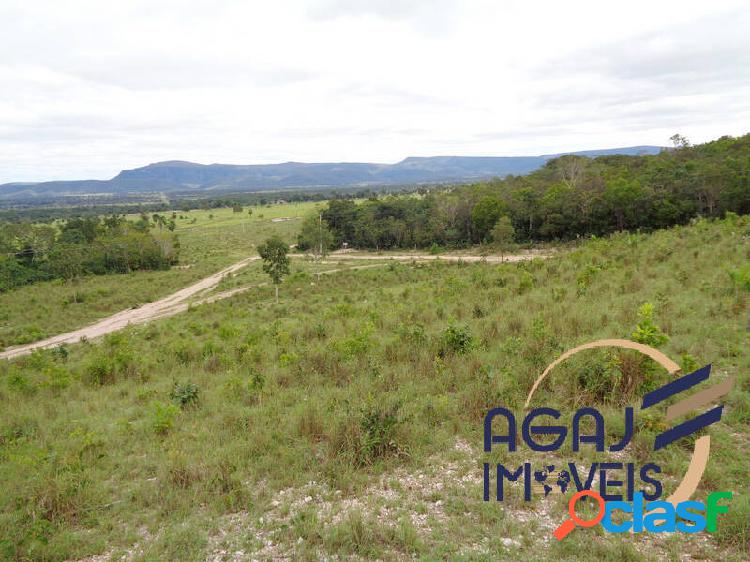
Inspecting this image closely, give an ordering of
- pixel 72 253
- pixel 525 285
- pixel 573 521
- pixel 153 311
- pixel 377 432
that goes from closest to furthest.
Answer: pixel 573 521
pixel 377 432
pixel 525 285
pixel 153 311
pixel 72 253

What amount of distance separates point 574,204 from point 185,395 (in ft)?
167

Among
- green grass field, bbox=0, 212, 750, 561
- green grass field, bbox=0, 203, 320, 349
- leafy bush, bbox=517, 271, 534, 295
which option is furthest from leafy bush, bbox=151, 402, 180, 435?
green grass field, bbox=0, 203, 320, 349

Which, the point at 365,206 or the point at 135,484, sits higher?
the point at 365,206

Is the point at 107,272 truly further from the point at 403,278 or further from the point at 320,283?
the point at 403,278

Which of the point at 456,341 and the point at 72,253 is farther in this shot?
the point at 72,253

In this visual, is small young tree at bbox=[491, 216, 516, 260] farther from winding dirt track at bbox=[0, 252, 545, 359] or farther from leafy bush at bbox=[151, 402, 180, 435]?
leafy bush at bbox=[151, 402, 180, 435]

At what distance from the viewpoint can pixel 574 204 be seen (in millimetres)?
50531

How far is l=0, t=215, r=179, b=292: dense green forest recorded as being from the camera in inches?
2127

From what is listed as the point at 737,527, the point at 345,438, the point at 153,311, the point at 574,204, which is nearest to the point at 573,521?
the point at 737,527

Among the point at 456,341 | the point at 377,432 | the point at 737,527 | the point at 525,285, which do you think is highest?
the point at 525,285

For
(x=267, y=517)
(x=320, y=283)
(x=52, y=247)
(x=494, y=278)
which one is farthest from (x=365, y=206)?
(x=267, y=517)

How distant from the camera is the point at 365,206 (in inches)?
2874

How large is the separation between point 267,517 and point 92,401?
6808mm

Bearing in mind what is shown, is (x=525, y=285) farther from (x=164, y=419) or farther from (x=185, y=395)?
(x=164, y=419)
